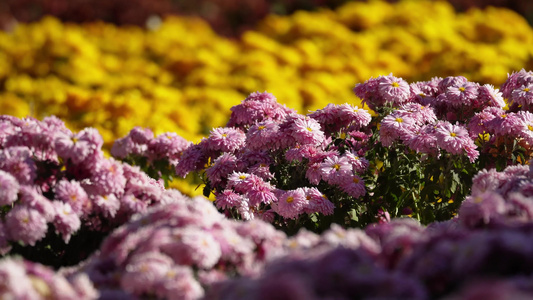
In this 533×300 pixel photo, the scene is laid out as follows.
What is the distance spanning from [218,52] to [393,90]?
6.63 meters

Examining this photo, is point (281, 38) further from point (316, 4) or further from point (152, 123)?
point (152, 123)

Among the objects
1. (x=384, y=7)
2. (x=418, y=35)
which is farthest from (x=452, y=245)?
(x=384, y=7)

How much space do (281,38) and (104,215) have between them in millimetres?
8110

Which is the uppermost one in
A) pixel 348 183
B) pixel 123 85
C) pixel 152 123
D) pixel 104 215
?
pixel 123 85

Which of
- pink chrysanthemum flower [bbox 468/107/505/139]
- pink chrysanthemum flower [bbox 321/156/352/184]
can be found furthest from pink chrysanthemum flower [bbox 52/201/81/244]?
pink chrysanthemum flower [bbox 468/107/505/139]

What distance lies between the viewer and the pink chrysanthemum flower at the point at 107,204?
10.3 ft

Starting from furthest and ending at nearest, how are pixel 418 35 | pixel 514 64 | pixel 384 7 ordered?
pixel 384 7
pixel 418 35
pixel 514 64

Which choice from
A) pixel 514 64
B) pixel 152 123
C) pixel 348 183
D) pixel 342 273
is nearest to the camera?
pixel 342 273

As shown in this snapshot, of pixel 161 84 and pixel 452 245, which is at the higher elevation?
pixel 161 84

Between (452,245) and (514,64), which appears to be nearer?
(452,245)

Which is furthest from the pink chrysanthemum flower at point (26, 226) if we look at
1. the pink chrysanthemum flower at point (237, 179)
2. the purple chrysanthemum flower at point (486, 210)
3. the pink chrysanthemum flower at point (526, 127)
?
the pink chrysanthemum flower at point (526, 127)

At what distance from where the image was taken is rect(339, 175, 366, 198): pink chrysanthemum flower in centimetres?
373

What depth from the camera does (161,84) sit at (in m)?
9.13

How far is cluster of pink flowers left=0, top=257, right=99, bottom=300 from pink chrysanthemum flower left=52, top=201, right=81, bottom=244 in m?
0.65
